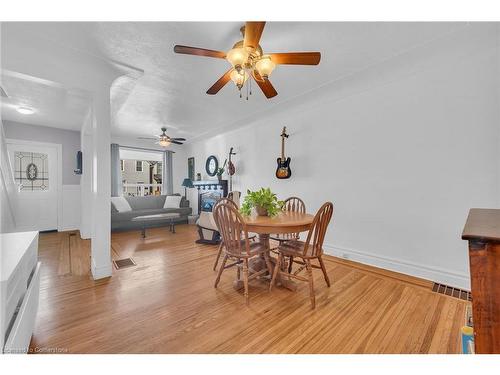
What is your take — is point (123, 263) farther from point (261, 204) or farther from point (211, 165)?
point (211, 165)

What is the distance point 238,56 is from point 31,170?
569 centimetres

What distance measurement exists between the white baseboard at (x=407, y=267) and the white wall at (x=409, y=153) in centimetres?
1

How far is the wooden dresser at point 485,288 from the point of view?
2.21 ft

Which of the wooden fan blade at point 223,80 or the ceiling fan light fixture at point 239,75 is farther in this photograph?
the wooden fan blade at point 223,80

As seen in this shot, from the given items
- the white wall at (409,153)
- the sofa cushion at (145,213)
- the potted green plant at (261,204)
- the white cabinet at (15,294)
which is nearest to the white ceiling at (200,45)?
the white wall at (409,153)

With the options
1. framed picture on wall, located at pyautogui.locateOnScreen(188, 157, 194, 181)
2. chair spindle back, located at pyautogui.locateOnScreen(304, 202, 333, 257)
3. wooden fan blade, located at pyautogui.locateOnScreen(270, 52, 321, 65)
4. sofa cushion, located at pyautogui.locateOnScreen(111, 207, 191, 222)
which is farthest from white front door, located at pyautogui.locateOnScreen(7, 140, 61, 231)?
chair spindle back, located at pyautogui.locateOnScreen(304, 202, 333, 257)

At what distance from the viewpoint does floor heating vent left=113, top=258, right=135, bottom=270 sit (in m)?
2.70

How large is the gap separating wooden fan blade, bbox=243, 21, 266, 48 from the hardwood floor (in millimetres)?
2069

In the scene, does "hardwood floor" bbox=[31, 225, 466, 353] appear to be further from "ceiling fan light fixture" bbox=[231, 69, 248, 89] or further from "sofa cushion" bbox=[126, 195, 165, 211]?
"sofa cushion" bbox=[126, 195, 165, 211]

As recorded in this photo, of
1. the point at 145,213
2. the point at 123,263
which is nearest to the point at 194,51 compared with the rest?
the point at 123,263

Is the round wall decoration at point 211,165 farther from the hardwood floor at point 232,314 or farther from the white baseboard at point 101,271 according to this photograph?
the white baseboard at point 101,271

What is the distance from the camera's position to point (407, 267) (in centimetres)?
243
